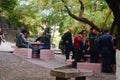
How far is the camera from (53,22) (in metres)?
36.3

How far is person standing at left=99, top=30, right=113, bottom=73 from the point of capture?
49.1 feet

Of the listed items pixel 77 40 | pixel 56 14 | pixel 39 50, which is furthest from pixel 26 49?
pixel 56 14

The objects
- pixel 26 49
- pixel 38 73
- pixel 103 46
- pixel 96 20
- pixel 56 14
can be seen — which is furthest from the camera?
pixel 56 14

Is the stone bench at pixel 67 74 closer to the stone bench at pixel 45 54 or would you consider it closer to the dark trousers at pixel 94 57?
the dark trousers at pixel 94 57

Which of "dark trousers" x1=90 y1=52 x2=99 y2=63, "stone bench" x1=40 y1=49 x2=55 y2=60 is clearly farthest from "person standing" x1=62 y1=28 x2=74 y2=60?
"dark trousers" x1=90 y1=52 x2=99 y2=63

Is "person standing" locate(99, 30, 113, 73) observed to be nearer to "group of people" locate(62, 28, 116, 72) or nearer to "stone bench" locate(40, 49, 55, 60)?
"group of people" locate(62, 28, 116, 72)

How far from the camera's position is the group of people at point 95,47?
15.1 meters

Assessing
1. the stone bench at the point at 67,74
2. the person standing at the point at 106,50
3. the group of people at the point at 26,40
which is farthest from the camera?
the group of people at the point at 26,40

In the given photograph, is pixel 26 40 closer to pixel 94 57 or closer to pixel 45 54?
pixel 45 54

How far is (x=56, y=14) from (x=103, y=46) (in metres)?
18.6

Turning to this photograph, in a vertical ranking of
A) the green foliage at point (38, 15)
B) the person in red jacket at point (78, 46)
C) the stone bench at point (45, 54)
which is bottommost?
the stone bench at point (45, 54)

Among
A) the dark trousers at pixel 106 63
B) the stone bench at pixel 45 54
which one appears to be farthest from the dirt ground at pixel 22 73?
the stone bench at pixel 45 54

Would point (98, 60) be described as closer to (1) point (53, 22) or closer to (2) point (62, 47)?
(2) point (62, 47)

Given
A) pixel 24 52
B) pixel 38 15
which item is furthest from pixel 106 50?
pixel 38 15
